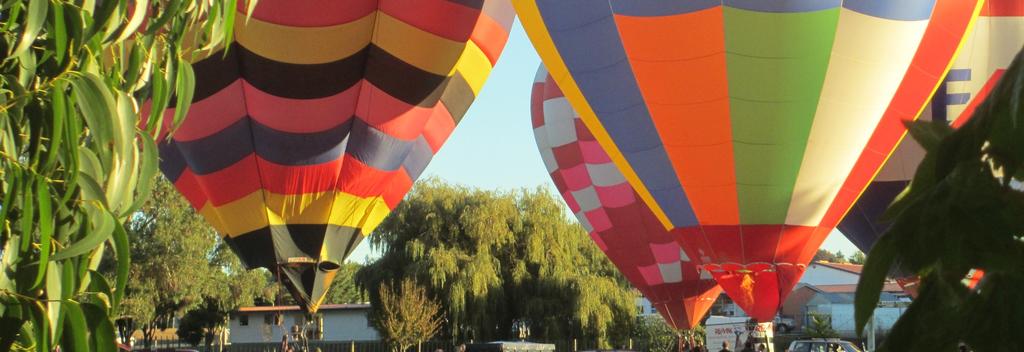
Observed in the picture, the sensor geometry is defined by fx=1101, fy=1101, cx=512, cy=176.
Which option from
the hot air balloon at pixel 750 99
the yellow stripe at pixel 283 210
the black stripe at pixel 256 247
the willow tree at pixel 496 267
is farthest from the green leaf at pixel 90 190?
the willow tree at pixel 496 267

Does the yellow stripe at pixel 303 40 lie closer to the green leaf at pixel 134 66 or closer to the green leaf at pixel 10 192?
the green leaf at pixel 134 66

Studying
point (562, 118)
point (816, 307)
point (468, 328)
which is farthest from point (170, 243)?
point (816, 307)

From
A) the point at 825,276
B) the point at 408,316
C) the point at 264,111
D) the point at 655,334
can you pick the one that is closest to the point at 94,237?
the point at 264,111

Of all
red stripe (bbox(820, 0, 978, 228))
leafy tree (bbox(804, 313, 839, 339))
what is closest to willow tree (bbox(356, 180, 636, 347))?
leafy tree (bbox(804, 313, 839, 339))

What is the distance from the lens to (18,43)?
2219 mm

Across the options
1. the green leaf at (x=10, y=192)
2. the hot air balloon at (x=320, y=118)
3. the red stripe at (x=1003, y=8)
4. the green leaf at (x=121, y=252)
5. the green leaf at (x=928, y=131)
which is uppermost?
the red stripe at (x=1003, y=8)

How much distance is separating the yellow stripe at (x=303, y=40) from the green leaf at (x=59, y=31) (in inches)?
333

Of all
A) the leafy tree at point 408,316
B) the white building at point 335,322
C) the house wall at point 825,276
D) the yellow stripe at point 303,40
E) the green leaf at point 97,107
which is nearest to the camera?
the green leaf at point 97,107

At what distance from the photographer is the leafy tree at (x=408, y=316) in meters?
20.2

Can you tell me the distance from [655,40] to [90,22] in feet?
26.1

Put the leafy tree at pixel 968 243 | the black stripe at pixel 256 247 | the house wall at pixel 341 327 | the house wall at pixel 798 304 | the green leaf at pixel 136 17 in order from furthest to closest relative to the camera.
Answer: the house wall at pixel 341 327 < the house wall at pixel 798 304 < the black stripe at pixel 256 247 < the green leaf at pixel 136 17 < the leafy tree at pixel 968 243

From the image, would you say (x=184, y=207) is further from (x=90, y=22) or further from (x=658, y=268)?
(x=90, y=22)

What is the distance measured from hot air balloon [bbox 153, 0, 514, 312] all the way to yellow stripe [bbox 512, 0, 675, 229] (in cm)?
92

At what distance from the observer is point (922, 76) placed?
34.1ft
